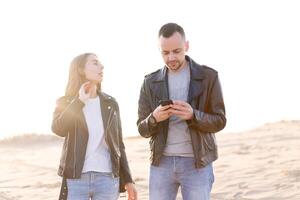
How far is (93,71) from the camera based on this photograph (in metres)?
5.33

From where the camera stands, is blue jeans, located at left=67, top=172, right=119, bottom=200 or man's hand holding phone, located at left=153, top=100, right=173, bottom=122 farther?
blue jeans, located at left=67, top=172, right=119, bottom=200

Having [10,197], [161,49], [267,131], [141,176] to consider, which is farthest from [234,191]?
[267,131]

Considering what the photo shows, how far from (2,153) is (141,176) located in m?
9.07

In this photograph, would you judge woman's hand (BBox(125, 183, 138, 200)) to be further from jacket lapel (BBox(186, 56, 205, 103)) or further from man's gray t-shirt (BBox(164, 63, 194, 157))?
jacket lapel (BBox(186, 56, 205, 103))

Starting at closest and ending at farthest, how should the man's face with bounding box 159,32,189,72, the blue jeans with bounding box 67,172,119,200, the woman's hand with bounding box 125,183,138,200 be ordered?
1. the man's face with bounding box 159,32,189,72
2. the blue jeans with bounding box 67,172,119,200
3. the woman's hand with bounding box 125,183,138,200

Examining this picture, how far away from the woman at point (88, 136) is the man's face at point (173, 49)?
69 centimetres

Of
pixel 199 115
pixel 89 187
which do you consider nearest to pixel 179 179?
pixel 199 115

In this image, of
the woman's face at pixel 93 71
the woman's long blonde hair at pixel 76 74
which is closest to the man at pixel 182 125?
the woman's face at pixel 93 71

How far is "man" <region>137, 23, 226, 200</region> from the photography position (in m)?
4.89

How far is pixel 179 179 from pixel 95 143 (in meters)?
0.75

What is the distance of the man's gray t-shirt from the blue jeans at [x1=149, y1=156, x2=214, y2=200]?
54 mm

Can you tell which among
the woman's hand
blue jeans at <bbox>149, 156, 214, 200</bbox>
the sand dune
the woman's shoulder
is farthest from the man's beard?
the sand dune

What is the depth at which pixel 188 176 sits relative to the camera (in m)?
4.97

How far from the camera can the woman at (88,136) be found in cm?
516
